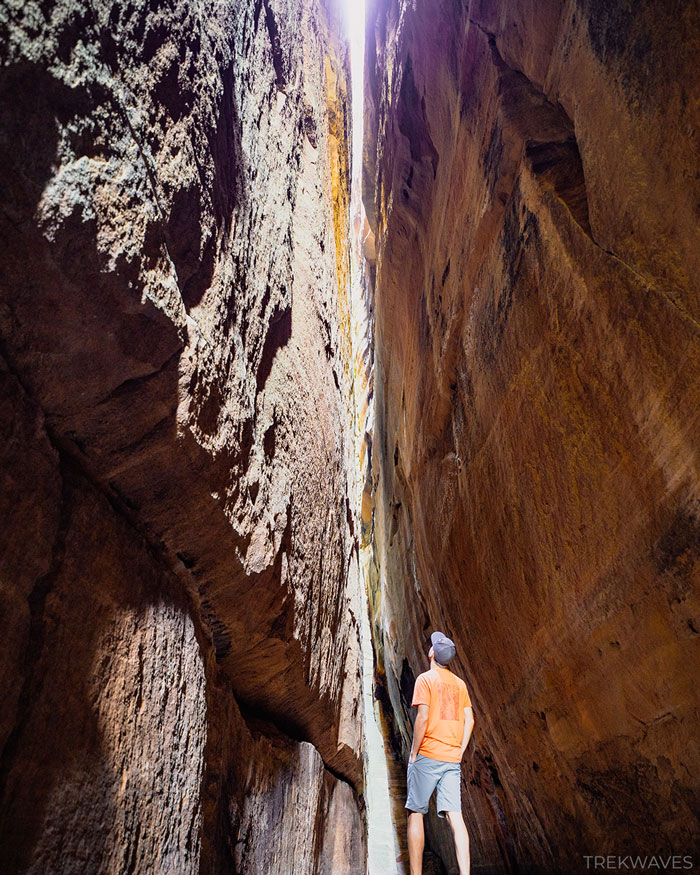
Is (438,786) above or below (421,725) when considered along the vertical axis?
below

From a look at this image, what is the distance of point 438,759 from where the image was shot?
3.89m

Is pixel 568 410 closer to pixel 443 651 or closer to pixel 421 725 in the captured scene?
pixel 443 651

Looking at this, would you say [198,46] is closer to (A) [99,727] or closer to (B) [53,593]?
(B) [53,593]

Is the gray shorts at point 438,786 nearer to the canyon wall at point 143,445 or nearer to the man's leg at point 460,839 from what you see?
the man's leg at point 460,839

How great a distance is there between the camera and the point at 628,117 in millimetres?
2809

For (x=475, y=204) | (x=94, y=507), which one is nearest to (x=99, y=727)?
(x=94, y=507)

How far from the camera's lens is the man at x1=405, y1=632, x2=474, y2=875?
382 centimetres

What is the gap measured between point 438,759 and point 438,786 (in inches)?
7.2

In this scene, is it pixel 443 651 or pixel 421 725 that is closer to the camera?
pixel 421 725

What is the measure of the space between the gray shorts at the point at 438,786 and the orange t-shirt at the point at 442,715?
6 centimetres

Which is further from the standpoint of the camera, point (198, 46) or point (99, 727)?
point (198, 46)

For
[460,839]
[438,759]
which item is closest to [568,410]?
[438,759]

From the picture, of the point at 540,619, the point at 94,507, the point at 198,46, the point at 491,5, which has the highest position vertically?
the point at 491,5

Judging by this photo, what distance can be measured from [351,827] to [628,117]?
5744 mm
